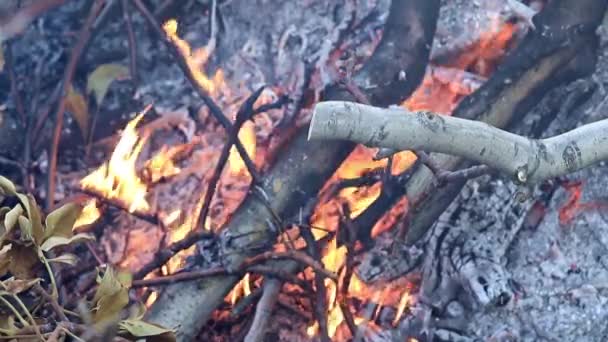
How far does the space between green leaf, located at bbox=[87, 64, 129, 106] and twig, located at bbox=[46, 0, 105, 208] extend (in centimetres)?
5

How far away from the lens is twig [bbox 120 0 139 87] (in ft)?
6.21

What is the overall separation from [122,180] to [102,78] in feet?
1.16

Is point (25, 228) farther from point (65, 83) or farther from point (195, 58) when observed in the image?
point (195, 58)

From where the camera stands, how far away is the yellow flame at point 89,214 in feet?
5.44

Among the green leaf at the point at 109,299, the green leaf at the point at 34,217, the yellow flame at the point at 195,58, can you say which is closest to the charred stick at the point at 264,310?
the green leaf at the point at 109,299

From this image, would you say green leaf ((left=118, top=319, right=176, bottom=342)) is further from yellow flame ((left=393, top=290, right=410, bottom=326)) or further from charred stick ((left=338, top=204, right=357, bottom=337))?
yellow flame ((left=393, top=290, right=410, bottom=326))

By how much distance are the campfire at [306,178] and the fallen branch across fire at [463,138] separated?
115 millimetres

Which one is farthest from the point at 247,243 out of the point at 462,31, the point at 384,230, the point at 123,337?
the point at 462,31

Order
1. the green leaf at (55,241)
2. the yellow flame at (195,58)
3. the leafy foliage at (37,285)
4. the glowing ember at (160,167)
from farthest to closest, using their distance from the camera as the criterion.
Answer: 1. the yellow flame at (195,58)
2. the glowing ember at (160,167)
3. the green leaf at (55,241)
4. the leafy foliage at (37,285)

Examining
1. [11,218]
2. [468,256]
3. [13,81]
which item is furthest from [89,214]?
[468,256]

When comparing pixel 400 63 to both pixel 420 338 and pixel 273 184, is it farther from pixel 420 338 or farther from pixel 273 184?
pixel 420 338

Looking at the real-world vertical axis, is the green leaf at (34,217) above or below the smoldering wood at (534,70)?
above

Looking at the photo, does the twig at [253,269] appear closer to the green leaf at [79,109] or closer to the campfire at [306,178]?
A: the campfire at [306,178]

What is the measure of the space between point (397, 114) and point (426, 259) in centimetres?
59
